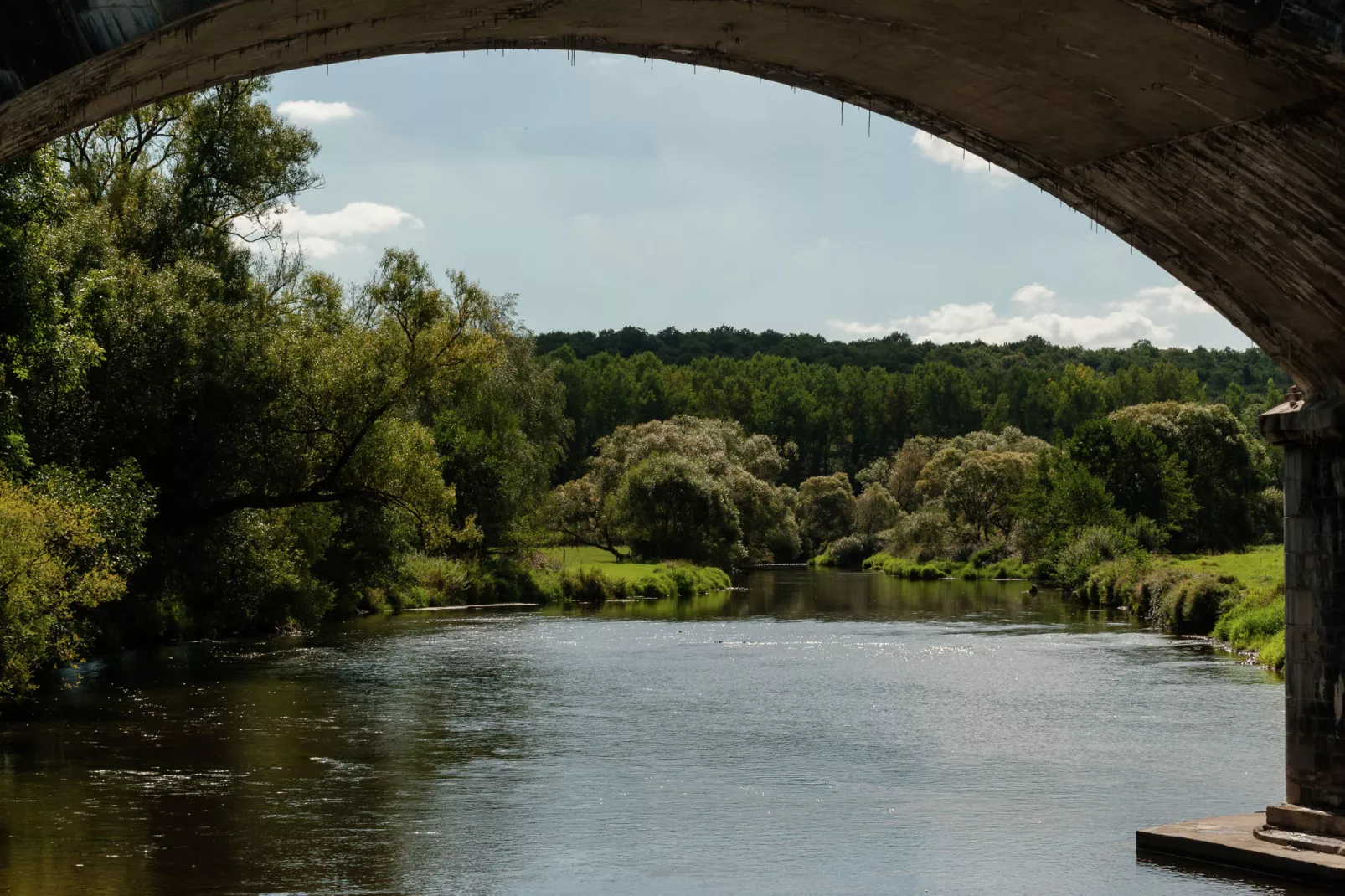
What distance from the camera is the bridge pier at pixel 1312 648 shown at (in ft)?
37.9

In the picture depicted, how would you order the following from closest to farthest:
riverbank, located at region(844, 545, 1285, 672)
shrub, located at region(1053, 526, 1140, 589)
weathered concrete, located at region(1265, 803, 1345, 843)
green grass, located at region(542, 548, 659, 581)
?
weathered concrete, located at region(1265, 803, 1345, 843) → riverbank, located at region(844, 545, 1285, 672) → shrub, located at region(1053, 526, 1140, 589) → green grass, located at region(542, 548, 659, 581)

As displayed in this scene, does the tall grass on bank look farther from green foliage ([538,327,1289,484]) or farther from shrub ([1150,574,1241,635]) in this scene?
green foliage ([538,327,1289,484])

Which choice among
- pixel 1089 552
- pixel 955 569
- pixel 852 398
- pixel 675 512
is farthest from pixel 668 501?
pixel 852 398

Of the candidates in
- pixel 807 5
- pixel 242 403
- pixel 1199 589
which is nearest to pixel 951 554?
pixel 1199 589

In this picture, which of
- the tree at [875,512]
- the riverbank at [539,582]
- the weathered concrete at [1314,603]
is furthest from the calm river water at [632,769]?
the tree at [875,512]

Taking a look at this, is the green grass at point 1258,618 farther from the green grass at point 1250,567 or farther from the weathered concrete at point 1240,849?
the weathered concrete at point 1240,849

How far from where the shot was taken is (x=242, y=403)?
103ft

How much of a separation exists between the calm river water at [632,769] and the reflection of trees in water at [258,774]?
0.21 ft

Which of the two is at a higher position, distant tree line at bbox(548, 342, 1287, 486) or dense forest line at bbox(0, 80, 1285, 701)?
distant tree line at bbox(548, 342, 1287, 486)

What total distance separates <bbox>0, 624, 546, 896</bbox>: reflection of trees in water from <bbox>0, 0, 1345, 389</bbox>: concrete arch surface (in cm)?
798

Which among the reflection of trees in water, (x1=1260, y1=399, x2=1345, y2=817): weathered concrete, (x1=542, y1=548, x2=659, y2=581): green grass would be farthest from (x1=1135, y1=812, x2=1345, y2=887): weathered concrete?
(x1=542, y1=548, x2=659, y2=581): green grass

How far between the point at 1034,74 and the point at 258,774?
44.5 feet

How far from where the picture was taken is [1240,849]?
1233 centimetres

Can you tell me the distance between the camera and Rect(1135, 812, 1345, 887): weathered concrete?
37.8 feet
